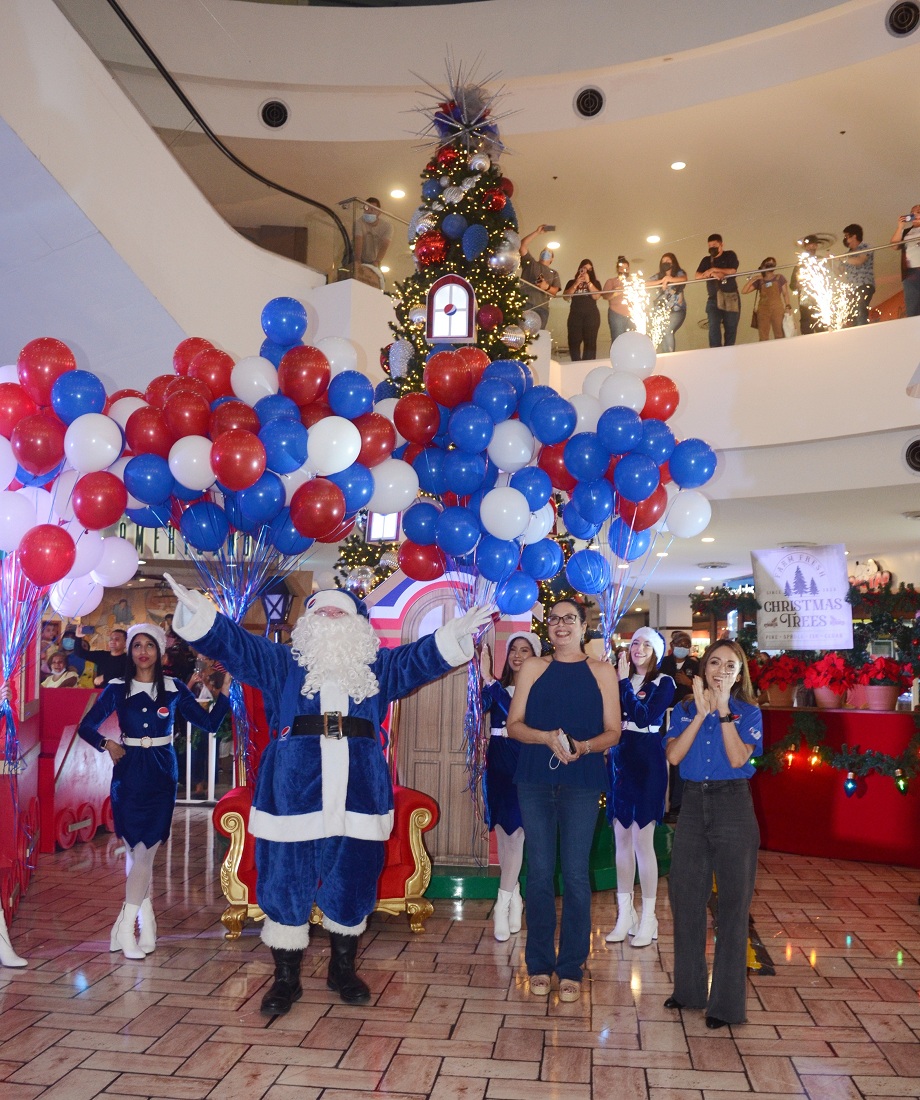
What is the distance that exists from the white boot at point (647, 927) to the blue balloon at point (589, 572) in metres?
1.47

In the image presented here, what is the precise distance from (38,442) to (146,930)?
2.14 m

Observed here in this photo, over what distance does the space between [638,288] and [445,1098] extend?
25.7ft

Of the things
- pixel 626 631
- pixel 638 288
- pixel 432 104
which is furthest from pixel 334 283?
pixel 626 631

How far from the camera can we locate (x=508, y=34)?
10539 millimetres

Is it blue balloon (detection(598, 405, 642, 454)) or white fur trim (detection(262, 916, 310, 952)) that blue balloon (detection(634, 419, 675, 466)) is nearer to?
blue balloon (detection(598, 405, 642, 454))

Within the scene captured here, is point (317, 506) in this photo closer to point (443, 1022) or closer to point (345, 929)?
point (345, 929)

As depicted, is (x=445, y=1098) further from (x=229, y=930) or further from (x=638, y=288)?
(x=638, y=288)

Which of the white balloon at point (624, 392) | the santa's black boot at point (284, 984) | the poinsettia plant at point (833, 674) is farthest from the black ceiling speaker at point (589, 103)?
the santa's black boot at point (284, 984)

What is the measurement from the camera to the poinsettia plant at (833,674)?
271 inches

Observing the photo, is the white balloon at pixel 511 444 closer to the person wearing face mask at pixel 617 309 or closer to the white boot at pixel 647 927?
the white boot at pixel 647 927

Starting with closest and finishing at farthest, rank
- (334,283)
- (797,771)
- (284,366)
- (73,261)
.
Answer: (284,366)
(73,261)
(797,771)
(334,283)

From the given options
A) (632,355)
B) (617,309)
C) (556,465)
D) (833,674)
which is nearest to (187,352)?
(556,465)

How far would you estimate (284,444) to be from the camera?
13.5 feet

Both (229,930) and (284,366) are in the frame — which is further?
(229,930)
